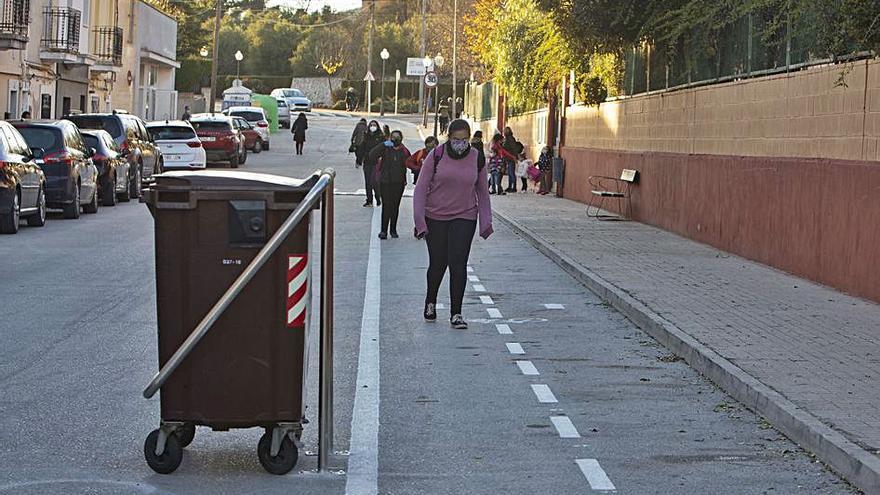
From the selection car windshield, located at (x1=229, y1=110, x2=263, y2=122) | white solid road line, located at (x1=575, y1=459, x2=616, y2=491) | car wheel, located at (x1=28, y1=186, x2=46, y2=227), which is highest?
car windshield, located at (x1=229, y1=110, x2=263, y2=122)

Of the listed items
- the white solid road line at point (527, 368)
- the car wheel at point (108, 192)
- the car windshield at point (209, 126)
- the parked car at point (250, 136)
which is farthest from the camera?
the parked car at point (250, 136)

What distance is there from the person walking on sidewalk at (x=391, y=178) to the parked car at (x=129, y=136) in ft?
32.0

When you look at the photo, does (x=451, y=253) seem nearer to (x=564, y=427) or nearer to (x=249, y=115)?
(x=564, y=427)

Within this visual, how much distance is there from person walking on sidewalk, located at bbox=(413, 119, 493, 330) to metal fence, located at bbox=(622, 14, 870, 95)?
401 centimetres

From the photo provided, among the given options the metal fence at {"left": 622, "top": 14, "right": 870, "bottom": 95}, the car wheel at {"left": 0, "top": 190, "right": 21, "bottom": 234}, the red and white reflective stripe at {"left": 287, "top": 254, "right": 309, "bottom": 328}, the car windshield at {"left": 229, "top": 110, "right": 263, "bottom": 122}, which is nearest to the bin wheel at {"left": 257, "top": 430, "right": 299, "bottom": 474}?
the red and white reflective stripe at {"left": 287, "top": 254, "right": 309, "bottom": 328}

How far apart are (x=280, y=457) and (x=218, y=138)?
132ft

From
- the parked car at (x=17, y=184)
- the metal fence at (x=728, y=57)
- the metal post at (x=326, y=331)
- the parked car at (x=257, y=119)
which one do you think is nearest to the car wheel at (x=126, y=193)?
the parked car at (x=17, y=184)

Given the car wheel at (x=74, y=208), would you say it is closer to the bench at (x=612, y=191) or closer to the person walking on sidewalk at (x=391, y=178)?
the person walking on sidewalk at (x=391, y=178)

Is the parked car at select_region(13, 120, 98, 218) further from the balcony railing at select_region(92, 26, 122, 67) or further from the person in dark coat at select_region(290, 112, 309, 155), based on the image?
the person in dark coat at select_region(290, 112, 309, 155)

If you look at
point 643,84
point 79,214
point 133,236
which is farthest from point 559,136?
point 133,236

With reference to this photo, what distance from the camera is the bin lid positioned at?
7.29m

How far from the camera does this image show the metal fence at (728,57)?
1748 cm

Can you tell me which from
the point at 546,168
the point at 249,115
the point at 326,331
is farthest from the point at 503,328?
the point at 249,115

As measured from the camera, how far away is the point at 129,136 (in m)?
32.8
